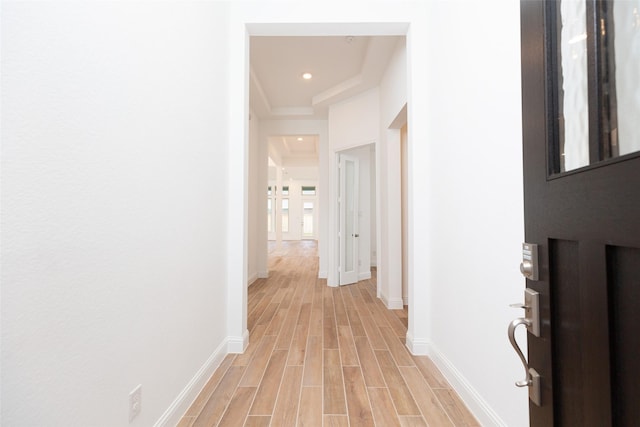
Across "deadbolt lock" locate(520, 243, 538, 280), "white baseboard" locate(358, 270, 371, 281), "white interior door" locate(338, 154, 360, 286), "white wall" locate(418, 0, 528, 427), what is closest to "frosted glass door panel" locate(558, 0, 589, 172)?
"deadbolt lock" locate(520, 243, 538, 280)

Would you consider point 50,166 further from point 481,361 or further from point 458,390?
point 458,390

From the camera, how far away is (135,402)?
117 cm

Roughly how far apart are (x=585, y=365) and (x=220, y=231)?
210 cm

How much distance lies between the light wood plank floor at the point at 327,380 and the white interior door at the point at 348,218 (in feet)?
5.35

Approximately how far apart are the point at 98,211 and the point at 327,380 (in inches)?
66.3

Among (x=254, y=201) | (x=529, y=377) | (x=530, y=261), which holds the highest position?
(x=254, y=201)

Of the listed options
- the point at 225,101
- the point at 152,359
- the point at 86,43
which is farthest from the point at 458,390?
the point at 225,101

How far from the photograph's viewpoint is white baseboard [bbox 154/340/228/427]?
1412mm

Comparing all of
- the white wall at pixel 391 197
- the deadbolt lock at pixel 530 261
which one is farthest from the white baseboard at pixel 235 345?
the deadbolt lock at pixel 530 261

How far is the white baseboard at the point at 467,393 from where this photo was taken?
140 centimetres

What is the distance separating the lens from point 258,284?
4883mm

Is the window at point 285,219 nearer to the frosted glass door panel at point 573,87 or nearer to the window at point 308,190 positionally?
the window at point 308,190

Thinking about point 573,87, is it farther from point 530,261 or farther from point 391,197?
point 391,197

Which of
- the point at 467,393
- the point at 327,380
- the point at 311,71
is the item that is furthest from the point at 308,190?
the point at 467,393
